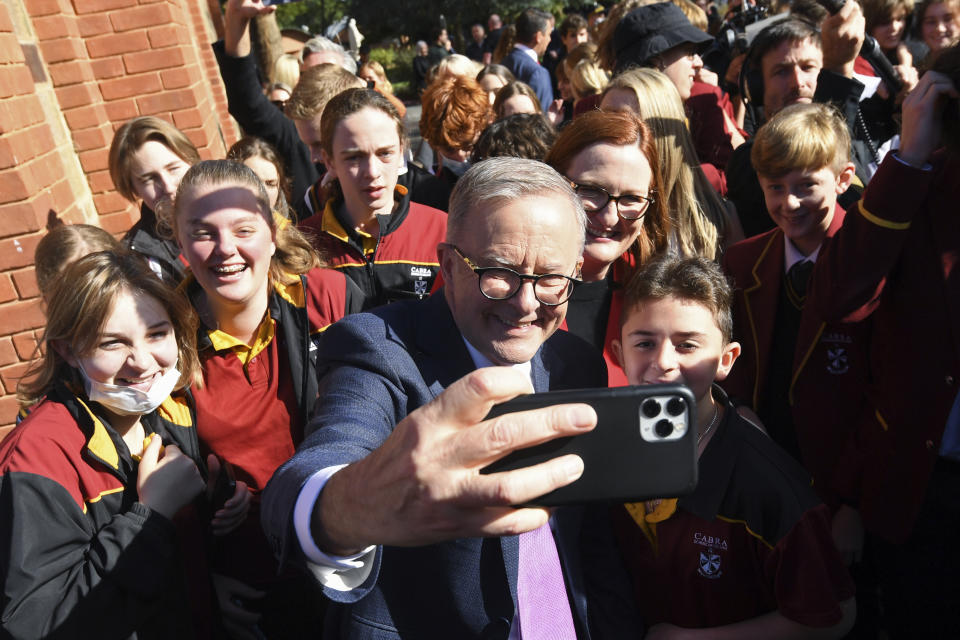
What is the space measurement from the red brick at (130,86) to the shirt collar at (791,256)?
3.62 meters

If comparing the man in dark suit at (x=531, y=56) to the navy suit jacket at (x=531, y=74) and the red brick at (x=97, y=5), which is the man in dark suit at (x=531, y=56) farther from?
the red brick at (x=97, y=5)

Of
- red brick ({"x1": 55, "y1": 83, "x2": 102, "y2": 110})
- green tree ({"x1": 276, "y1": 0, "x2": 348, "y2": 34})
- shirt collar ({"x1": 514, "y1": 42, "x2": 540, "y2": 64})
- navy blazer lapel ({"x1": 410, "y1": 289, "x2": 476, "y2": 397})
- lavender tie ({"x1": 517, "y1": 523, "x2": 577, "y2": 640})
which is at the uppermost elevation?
green tree ({"x1": 276, "y1": 0, "x2": 348, "y2": 34})

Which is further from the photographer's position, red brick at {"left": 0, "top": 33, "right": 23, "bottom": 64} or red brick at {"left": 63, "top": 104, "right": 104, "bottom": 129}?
red brick at {"left": 63, "top": 104, "right": 104, "bottom": 129}

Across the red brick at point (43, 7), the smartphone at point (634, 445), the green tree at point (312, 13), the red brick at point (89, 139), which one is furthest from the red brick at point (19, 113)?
the green tree at point (312, 13)

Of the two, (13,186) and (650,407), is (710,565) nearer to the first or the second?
(650,407)

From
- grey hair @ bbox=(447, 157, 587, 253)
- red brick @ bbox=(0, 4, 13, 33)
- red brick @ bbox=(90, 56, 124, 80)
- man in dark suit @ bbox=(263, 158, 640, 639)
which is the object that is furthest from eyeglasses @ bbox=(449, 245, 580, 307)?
red brick @ bbox=(90, 56, 124, 80)

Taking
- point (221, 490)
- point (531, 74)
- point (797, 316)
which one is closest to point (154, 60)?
point (221, 490)

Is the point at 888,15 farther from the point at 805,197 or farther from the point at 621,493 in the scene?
the point at 621,493

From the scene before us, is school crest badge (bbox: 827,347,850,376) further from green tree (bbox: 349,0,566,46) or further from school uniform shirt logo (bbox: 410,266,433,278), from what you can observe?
green tree (bbox: 349,0,566,46)

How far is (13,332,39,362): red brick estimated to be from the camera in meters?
2.82

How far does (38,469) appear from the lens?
1695 millimetres

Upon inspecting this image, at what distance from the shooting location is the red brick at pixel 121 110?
4.02 meters

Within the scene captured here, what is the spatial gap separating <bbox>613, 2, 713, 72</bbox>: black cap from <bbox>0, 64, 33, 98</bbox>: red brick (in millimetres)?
3006

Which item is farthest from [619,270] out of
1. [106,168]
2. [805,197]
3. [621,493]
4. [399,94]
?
[399,94]
